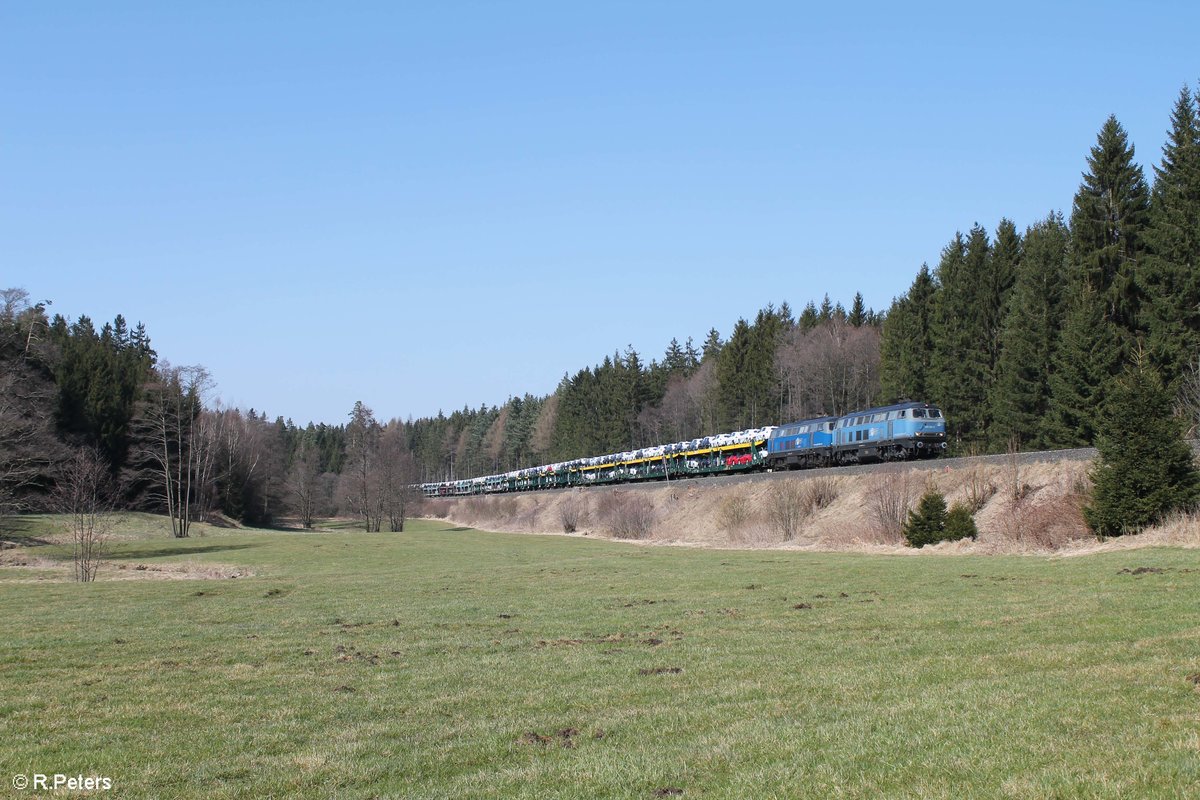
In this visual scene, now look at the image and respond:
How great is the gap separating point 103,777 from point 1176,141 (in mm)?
58892

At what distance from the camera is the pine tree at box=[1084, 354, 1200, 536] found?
27.5 m

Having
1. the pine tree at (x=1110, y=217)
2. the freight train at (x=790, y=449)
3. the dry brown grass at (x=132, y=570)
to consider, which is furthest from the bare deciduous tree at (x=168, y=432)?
the pine tree at (x=1110, y=217)

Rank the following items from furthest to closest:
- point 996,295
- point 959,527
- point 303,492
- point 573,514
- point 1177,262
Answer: point 303,492 < point 573,514 < point 996,295 < point 1177,262 < point 959,527

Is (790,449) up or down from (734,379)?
down

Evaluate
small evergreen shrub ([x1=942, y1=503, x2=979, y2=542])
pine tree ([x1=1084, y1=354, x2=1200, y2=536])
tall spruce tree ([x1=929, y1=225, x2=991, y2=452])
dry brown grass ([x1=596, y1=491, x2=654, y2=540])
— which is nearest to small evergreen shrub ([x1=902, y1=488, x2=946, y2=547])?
small evergreen shrub ([x1=942, y1=503, x2=979, y2=542])

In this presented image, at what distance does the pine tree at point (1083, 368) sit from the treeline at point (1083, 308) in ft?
0.22

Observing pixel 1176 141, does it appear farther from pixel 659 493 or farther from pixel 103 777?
pixel 103 777

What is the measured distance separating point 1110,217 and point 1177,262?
7341 millimetres

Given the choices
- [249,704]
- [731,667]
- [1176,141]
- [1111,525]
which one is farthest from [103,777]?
[1176,141]

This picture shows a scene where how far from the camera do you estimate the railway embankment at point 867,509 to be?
31.2 meters

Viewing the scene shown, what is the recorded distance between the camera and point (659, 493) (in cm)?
7069

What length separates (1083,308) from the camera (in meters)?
50.9

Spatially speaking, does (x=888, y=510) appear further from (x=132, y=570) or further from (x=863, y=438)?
(x=132, y=570)

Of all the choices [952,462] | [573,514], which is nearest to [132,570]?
[952,462]
